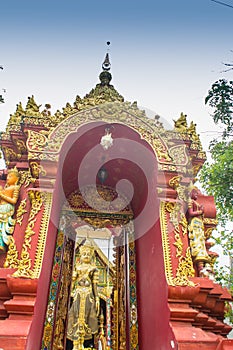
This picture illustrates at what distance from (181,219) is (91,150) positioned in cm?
188

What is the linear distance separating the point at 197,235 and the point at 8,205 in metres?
2.76

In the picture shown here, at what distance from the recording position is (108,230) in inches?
245

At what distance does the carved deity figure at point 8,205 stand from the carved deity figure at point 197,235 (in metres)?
2.56

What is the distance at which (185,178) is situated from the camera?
5.13m

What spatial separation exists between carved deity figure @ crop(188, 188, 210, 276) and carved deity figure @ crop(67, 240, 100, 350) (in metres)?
2.12

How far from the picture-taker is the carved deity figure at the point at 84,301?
5.28 meters

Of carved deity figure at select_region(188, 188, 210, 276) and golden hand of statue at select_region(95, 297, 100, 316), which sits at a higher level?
carved deity figure at select_region(188, 188, 210, 276)

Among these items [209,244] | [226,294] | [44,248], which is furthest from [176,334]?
[209,244]

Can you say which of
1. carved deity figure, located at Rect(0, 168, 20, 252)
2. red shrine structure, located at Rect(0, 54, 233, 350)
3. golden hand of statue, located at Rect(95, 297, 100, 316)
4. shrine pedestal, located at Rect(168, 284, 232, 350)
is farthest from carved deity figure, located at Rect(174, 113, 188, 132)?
golden hand of statue, located at Rect(95, 297, 100, 316)

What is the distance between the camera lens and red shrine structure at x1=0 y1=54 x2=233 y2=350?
3.90 metres

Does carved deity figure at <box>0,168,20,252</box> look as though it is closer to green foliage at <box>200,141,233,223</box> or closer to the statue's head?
the statue's head

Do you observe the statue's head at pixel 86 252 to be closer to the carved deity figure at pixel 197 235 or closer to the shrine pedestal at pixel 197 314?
the carved deity figure at pixel 197 235

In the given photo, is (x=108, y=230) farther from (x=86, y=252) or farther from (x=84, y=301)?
(x=84, y=301)

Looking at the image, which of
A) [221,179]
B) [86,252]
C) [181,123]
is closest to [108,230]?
[86,252]
